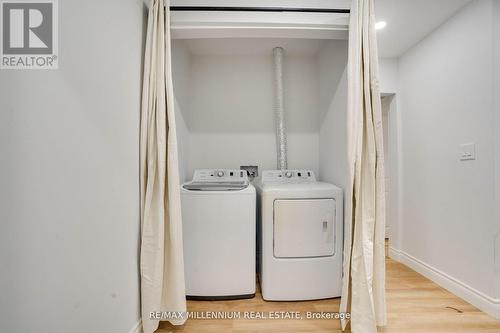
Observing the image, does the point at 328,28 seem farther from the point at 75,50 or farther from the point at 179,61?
the point at 75,50

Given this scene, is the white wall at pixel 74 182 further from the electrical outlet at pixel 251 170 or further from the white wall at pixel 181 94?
the electrical outlet at pixel 251 170

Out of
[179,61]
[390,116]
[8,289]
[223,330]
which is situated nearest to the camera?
[8,289]

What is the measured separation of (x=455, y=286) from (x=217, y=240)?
2073 millimetres

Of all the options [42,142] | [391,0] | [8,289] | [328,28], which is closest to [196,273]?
[8,289]

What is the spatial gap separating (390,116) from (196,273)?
9.03 ft

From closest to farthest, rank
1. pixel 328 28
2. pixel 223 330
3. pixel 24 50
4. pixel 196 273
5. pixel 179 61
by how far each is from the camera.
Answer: pixel 24 50, pixel 223 330, pixel 328 28, pixel 196 273, pixel 179 61

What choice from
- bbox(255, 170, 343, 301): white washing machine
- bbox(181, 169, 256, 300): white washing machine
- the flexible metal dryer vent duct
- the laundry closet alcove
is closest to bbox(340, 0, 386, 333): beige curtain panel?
the laundry closet alcove

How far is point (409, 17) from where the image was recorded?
203 cm

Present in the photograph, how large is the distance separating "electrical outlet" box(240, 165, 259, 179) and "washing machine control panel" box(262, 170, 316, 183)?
30cm

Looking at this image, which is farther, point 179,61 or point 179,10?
point 179,61

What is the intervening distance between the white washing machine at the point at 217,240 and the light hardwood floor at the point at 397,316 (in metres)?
0.16

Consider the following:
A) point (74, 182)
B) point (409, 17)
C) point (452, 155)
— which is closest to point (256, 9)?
point (409, 17)

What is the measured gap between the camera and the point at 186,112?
261cm

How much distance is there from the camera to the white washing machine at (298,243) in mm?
1920
